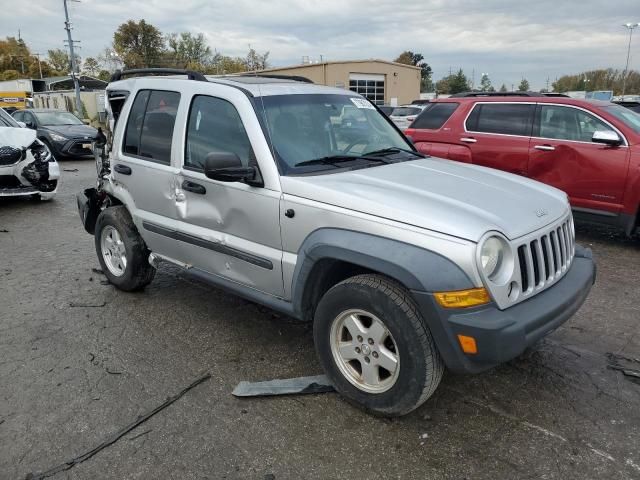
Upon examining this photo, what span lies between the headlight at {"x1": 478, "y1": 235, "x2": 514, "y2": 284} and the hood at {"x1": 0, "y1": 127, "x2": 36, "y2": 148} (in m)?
8.65

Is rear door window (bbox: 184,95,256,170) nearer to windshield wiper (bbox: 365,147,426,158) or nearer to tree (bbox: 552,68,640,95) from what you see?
windshield wiper (bbox: 365,147,426,158)

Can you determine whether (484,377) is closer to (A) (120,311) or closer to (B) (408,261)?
(B) (408,261)

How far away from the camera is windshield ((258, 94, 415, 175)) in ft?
11.1

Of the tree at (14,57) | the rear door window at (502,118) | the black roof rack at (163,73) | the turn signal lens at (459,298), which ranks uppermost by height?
the tree at (14,57)

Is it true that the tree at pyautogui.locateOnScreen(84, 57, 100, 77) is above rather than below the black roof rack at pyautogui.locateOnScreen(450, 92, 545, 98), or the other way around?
above

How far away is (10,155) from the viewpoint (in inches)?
338

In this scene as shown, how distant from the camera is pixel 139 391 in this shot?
10.8 feet

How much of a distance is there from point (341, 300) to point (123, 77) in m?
3.76

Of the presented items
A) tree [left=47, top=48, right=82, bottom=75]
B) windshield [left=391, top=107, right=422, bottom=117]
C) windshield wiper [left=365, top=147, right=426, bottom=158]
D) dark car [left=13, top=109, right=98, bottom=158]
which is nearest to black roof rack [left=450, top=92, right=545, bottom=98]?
windshield wiper [left=365, top=147, right=426, bottom=158]

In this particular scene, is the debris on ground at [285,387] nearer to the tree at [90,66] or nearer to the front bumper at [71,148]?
the front bumper at [71,148]

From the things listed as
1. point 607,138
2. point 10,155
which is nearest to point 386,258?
point 607,138

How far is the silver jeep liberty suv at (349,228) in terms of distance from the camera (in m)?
2.56

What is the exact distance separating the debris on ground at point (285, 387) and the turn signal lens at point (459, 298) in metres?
1.07

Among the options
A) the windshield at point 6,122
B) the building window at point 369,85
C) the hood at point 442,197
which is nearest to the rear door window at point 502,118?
the hood at point 442,197
